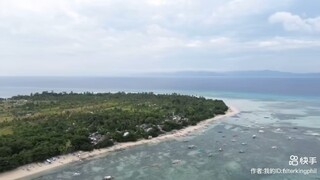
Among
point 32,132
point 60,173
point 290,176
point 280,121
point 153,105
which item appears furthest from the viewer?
point 153,105

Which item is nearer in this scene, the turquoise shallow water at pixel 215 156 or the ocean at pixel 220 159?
the ocean at pixel 220 159

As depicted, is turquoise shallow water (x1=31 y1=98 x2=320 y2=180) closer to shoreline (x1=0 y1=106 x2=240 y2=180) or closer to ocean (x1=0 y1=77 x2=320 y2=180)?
ocean (x1=0 y1=77 x2=320 y2=180)

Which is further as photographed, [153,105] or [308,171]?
[153,105]

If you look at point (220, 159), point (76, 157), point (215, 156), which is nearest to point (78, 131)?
point (76, 157)

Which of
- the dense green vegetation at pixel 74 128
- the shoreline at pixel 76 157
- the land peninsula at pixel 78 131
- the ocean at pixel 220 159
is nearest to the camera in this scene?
the ocean at pixel 220 159

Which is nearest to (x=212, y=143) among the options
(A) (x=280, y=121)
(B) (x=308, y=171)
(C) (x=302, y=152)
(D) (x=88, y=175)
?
(C) (x=302, y=152)

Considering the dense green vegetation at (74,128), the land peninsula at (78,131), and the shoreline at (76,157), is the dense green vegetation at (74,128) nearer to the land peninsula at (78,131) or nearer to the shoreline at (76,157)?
the land peninsula at (78,131)

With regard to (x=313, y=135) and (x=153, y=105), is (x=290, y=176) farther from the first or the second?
(x=153, y=105)

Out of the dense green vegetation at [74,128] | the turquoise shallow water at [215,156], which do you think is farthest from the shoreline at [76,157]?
the turquoise shallow water at [215,156]
